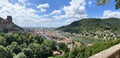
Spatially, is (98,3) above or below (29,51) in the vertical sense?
above

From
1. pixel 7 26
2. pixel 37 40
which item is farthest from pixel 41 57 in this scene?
pixel 7 26

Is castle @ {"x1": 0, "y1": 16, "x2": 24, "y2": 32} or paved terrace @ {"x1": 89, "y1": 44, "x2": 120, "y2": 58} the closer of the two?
paved terrace @ {"x1": 89, "y1": 44, "x2": 120, "y2": 58}

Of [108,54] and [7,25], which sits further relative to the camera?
[7,25]

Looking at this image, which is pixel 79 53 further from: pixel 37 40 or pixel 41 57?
pixel 37 40

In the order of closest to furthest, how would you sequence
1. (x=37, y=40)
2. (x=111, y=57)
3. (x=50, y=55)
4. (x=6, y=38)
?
1. (x=111, y=57)
2. (x=50, y=55)
3. (x=6, y=38)
4. (x=37, y=40)

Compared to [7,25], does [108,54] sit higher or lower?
higher

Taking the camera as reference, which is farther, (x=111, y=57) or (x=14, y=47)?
(x=14, y=47)

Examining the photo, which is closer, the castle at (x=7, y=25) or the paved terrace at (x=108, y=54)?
the paved terrace at (x=108, y=54)

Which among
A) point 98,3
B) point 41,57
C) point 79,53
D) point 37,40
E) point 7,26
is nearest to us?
point 98,3

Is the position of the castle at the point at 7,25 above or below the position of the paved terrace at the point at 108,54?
below

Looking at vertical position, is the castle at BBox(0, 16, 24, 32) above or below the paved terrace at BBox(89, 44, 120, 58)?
below
